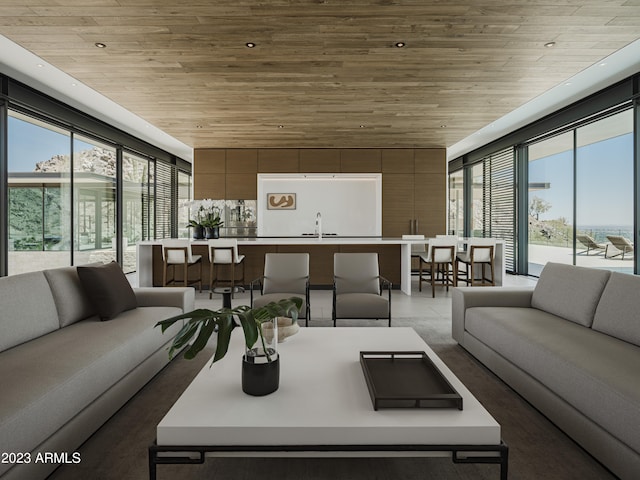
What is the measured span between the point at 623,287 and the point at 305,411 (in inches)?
89.1

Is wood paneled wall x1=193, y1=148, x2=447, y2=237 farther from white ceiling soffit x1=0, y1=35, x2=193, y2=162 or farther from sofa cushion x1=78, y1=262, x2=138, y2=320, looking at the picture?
sofa cushion x1=78, y1=262, x2=138, y2=320

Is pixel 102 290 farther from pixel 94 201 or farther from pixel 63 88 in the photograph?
pixel 94 201

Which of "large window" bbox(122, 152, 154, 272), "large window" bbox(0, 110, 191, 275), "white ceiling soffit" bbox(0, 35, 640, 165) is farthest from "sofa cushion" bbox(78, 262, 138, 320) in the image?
"large window" bbox(122, 152, 154, 272)

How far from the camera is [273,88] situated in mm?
4680

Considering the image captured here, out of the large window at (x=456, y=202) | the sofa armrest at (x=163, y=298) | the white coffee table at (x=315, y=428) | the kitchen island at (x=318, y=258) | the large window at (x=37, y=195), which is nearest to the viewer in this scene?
the white coffee table at (x=315, y=428)

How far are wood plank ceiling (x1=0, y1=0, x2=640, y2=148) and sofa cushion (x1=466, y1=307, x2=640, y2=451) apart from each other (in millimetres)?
2508

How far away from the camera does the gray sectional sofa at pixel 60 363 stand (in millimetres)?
1468

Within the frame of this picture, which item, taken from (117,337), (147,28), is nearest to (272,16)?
(147,28)

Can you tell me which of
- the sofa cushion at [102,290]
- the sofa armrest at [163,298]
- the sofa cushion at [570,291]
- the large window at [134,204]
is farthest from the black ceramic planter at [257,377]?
the large window at [134,204]

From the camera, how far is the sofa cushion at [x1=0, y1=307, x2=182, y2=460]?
144 centimetres

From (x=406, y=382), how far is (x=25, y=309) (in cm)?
230

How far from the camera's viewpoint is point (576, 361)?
1914 millimetres

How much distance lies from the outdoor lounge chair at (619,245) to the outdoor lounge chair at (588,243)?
0.58ft

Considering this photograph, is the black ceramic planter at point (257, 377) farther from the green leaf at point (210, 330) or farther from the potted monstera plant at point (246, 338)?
the green leaf at point (210, 330)
